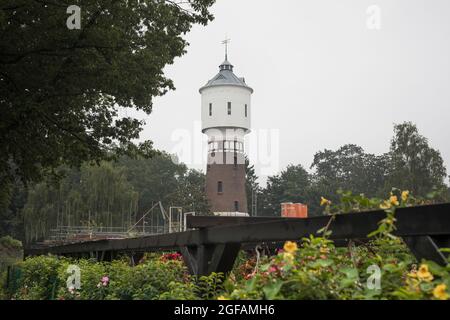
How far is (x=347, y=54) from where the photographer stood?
145ft

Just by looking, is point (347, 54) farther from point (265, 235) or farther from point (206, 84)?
point (265, 235)

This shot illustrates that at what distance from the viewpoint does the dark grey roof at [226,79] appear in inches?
2352

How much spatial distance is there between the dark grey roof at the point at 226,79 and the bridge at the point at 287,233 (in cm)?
5250

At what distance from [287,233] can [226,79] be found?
56.7m

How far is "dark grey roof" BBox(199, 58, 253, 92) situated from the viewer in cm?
5974

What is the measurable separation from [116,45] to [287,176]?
66554 mm

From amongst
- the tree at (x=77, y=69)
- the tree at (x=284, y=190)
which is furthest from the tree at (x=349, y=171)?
the tree at (x=77, y=69)

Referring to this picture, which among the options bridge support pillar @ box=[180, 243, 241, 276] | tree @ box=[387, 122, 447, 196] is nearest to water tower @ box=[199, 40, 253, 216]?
tree @ box=[387, 122, 447, 196]

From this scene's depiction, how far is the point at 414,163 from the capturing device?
2000 inches

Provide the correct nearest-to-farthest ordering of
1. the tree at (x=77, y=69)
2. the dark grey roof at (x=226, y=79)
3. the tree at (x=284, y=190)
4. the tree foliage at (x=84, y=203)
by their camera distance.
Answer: the tree at (x=77, y=69) → the tree foliage at (x=84, y=203) → the dark grey roof at (x=226, y=79) → the tree at (x=284, y=190)

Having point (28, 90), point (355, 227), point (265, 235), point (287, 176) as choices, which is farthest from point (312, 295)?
point (287, 176)

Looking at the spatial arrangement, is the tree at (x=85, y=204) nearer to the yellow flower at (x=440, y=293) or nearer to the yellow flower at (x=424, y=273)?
the yellow flower at (x=424, y=273)

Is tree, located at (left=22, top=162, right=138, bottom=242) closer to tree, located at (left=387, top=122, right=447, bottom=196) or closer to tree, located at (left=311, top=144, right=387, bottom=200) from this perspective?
tree, located at (left=387, top=122, right=447, bottom=196)

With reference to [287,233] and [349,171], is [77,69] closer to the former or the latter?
[287,233]
